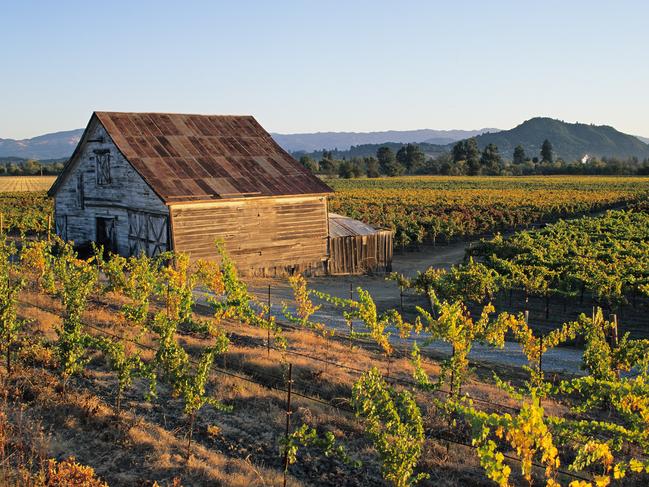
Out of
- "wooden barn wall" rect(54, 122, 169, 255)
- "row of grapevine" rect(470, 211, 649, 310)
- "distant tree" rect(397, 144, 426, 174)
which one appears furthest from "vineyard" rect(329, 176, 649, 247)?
"distant tree" rect(397, 144, 426, 174)

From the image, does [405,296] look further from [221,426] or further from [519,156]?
[519,156]

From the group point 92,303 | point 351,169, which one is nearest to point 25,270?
point 92,303

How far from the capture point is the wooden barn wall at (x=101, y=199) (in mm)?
27719

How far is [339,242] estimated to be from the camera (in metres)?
32.7

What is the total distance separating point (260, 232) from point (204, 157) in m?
4.45

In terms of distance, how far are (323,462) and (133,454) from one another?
309cm

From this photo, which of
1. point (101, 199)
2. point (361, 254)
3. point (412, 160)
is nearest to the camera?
point (101, 199)

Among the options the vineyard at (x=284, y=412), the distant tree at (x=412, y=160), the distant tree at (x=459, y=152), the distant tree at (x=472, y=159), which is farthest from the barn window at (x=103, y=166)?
the distant tree at (x=459, y=152)

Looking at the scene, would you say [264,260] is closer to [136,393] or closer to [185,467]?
[136,393]

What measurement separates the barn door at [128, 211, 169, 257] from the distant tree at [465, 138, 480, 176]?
378 ft

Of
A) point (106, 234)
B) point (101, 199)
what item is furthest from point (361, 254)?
point (101, 199)

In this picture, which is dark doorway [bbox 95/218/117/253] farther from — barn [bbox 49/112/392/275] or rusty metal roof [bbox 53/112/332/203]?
rusty metal roof [bbox 53/112/332/203]

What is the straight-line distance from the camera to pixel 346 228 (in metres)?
33.8

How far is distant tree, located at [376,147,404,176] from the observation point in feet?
452
